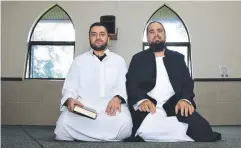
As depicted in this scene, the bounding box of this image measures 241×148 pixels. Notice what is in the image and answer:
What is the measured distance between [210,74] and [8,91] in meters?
3.56

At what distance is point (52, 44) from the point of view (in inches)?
226

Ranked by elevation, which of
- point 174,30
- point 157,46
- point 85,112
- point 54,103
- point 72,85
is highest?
point 174,30

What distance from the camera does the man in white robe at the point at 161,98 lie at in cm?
261

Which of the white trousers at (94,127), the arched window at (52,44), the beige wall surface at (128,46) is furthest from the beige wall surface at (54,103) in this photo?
the white trousers at (94,127)

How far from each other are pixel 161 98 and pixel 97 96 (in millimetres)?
594

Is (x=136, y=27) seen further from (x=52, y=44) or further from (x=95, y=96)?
(x=95, y=96)

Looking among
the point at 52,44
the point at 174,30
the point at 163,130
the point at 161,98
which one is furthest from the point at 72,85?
the point at 174,30

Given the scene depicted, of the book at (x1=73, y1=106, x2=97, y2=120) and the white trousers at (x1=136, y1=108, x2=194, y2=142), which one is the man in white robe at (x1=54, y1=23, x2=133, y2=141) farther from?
the white trousers at (x1=136, y1=108, x2=194, y2=142)

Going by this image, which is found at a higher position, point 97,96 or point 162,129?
point 97,96

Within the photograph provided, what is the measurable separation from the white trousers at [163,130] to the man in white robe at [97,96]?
16 cm

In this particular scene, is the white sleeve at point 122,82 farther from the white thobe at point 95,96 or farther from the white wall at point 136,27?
the white wall at point 136,27

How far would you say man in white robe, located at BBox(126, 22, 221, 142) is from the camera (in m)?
2.61

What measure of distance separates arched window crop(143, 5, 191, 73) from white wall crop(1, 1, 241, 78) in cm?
14

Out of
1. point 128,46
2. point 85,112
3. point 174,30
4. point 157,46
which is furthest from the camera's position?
point 174,30
